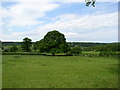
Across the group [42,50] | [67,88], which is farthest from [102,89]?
[42,50]

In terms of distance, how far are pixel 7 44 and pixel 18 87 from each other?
8124cm

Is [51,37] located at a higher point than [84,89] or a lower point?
higher

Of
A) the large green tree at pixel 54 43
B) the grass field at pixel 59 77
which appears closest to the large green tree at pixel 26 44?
the large green tree at pixel 54 43

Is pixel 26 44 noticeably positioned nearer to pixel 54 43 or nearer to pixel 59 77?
pixel 54 43

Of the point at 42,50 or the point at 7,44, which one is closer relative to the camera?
the point at 42,50

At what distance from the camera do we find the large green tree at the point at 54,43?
58.7m

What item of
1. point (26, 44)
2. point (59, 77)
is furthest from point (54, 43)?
point (59, 77)

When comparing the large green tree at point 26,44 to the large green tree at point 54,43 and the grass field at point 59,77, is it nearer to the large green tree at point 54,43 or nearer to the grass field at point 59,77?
the large green tree at point 54,43

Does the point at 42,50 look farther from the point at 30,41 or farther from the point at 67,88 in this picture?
the point at 67,88

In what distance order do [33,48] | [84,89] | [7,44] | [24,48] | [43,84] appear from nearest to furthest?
1. [84,89]
2. [43,84]
3. [24,48]
4. [7,44]
5. [33,48]

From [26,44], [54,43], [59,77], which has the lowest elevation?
[59,77]

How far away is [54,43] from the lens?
58.9m

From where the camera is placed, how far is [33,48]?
9619cm

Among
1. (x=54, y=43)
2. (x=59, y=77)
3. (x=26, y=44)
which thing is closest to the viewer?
(x=59, y=77)
